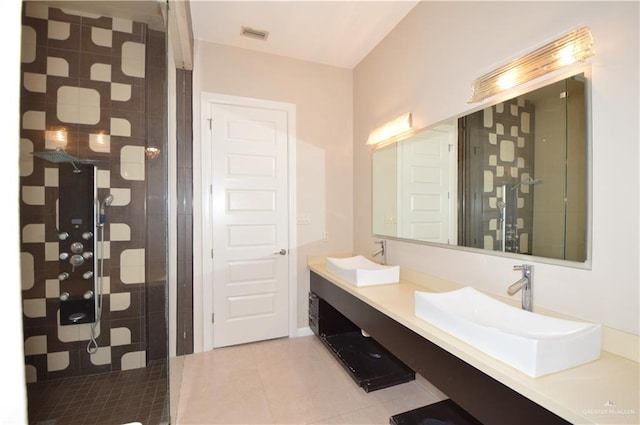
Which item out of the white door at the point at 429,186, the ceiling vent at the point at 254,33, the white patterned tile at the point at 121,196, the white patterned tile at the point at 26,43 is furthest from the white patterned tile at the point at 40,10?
the white door at the point at 429,186

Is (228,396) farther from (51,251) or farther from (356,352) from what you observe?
(51,251)

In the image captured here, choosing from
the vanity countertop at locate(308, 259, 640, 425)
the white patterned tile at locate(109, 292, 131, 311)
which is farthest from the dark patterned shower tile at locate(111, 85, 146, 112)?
the vanity countertop at locate(308, 259, 640, 425)

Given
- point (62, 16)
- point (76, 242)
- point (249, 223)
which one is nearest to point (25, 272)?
point (76, 242)

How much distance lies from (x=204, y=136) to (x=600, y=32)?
105 inches

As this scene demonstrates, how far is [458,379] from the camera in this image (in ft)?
3.95

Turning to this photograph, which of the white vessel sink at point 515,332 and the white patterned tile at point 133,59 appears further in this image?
the white patterned tile at point 133,59

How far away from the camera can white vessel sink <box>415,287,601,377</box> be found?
3.20ft

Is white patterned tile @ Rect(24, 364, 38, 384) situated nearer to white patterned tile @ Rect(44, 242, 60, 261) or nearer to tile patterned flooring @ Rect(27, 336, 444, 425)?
tile patterned flooring @ Rect(27, 336, 444, 425)

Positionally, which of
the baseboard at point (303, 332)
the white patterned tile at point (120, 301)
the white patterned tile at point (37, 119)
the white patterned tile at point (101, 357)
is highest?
the white patterned tile at point (37, 119)

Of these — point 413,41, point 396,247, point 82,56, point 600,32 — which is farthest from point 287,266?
point 600,32

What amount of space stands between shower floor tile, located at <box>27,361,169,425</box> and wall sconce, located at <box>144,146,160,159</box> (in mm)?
1663

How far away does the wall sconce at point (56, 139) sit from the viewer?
2.14m

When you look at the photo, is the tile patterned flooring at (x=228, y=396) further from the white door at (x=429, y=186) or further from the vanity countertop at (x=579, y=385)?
the white door at (x=429, y=186)

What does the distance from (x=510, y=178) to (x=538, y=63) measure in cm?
56
